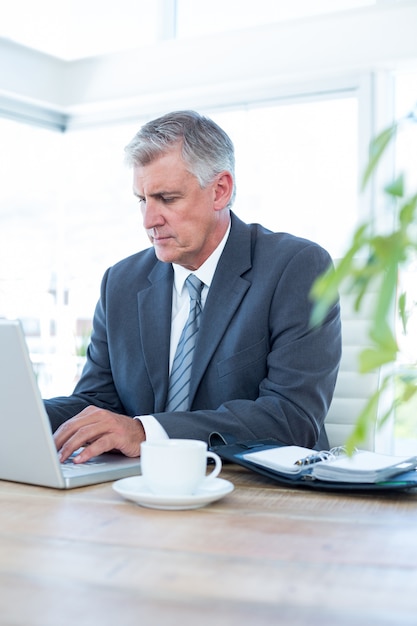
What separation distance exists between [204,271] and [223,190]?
221 millimetres

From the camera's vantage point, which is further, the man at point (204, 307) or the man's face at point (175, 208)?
the man's face at point (175, 208)

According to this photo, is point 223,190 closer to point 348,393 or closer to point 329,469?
point 348,393

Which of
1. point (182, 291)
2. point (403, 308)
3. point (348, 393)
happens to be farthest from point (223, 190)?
point (403, 308)

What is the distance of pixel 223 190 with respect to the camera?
6.96 feet

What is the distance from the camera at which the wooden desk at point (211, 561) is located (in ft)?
2.18

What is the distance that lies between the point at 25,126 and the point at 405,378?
5.34 metres

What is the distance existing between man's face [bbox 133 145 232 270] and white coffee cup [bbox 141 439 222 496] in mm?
1004

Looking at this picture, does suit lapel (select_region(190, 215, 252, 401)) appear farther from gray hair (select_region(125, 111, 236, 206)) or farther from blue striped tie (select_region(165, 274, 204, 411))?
gray hair (select_region(125, 111, 236, 206))

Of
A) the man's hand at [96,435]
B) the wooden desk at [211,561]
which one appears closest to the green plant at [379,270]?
the wooden desk at [211,561]

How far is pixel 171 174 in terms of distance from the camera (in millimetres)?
2004

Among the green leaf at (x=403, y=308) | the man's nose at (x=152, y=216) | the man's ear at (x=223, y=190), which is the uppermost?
the man's ear at (x=223, y=190)

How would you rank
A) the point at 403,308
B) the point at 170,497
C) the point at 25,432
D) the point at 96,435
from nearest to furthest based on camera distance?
the point at 403,308, the point at 170,497, the point at 25,432, the point at 96,435

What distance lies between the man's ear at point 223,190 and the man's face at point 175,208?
0.01 metres

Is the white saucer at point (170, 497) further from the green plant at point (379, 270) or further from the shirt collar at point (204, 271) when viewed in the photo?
the shirt collar at point (204, 271)
